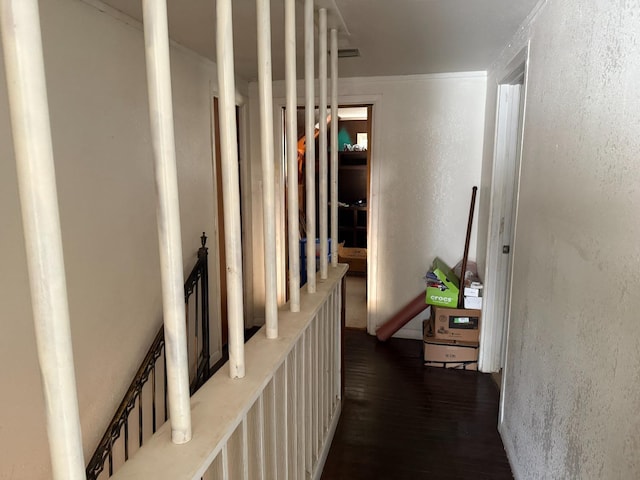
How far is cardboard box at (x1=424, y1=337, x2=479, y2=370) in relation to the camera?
3.26 m

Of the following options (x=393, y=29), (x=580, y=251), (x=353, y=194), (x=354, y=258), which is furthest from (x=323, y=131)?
(x=353, y=194)

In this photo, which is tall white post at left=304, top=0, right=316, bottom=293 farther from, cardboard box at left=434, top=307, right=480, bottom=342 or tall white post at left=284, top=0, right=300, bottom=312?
cardboard box at left=434, top=307, right=480, bottom=342

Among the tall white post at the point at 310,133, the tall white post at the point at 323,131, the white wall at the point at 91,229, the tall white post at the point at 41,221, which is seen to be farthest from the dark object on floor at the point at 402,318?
the tall white post at the point at 41,221

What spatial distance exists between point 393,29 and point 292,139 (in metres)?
1.19

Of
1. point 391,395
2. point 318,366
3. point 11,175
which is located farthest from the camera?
point 391,395

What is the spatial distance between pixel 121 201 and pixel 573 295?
2.10 m

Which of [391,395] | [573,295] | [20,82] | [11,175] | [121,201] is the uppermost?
[20,82]

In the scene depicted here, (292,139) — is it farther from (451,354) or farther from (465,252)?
(451,354)

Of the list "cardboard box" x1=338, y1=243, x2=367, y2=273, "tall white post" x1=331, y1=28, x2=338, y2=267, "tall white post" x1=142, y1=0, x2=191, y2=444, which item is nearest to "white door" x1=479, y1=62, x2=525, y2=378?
"tall white post" x1=331, y1=28, x2=338, y2=267

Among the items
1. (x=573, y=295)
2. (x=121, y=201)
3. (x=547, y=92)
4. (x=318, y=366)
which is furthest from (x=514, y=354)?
(x=121, y=201)

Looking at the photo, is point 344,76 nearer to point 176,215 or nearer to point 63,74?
point 63,74

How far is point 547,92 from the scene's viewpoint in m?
1.81

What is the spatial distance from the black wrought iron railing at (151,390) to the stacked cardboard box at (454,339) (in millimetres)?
1739

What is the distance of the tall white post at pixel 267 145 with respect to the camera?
1.31 m
